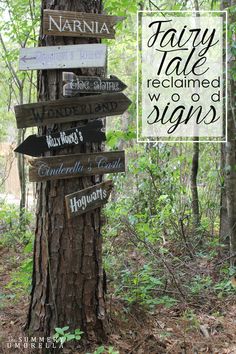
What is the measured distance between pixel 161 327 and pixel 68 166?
1.77 m

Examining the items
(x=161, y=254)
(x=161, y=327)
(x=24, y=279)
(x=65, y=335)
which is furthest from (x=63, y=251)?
(x=161, y=254)

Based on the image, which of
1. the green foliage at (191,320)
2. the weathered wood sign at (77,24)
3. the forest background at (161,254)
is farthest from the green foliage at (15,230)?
the weathered wood sign at (77,24)

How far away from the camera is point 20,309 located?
3.77 metres

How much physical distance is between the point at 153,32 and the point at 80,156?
4.77 metres

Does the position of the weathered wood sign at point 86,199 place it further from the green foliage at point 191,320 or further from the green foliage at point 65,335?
the green foliage at point 191,320

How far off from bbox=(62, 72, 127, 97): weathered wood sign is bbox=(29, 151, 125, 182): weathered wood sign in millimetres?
494

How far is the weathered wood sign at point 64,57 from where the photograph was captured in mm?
3006

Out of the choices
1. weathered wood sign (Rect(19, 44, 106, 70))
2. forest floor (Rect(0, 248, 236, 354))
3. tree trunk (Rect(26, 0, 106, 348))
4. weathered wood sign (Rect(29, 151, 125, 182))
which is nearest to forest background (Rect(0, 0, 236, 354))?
forest floor (Rect(0, 248, 236, 354))

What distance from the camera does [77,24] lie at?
3023 mm

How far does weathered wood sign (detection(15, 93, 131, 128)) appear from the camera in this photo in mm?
2994

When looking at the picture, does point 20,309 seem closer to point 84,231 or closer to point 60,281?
point 60,281

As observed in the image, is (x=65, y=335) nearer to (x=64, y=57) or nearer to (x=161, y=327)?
(x=161, y=327)

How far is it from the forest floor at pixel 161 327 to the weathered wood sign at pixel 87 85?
1.90 m

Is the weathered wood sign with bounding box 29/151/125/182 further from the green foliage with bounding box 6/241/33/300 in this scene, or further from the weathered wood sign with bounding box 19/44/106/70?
the green foliage with bounding box 6/241/33/300
